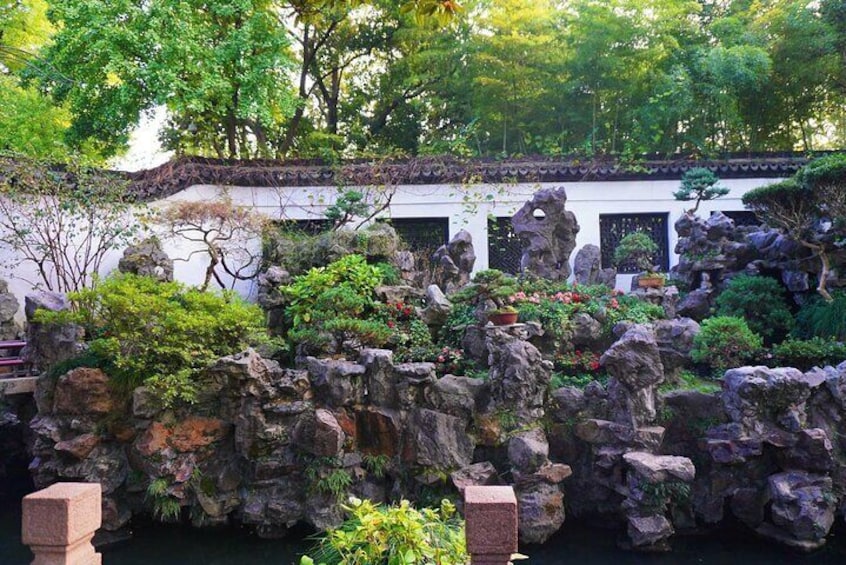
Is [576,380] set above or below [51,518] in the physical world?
above

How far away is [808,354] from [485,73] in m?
9.47

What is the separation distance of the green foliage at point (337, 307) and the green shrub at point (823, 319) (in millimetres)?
6696

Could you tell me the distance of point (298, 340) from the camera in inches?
326

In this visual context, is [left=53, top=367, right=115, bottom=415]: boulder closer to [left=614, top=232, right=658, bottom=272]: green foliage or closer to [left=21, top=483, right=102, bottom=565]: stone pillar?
[left=21, top=483, right=102, bottom=565]: stone pillar

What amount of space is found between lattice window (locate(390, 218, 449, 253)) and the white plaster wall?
0.16m

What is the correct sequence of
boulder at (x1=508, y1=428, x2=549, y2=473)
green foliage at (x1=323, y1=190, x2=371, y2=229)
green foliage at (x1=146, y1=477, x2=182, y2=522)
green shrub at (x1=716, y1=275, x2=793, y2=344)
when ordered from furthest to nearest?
1. green foliage at (x1=323, y1=190, x2=371, y2=229)
2. green shrub at (x1=716, y1=275, x2=793, y2=344)
3. green foliage at (x1=146, y1=477, x2=182, y2=522)
4. boulder at (x1=508, y1=428, x2=549, y2=473)

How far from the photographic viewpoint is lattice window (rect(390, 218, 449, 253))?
13.0m

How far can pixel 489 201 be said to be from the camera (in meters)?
12.9

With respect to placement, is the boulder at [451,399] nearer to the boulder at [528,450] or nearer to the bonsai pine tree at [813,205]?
the boulder at [528,450]

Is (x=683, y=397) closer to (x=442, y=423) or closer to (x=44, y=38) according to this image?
(x=442, y=423)

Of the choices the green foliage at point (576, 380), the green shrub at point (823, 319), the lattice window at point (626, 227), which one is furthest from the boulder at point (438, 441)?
the lattice window at point (626, 227)

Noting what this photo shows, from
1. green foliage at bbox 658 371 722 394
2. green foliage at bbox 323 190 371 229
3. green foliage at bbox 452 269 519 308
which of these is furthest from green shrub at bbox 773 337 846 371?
green foliage at bbox 323 190 371 229

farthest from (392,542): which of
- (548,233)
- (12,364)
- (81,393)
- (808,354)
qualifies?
(548,233)

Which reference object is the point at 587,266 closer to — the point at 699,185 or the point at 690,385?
the point at 699,185
